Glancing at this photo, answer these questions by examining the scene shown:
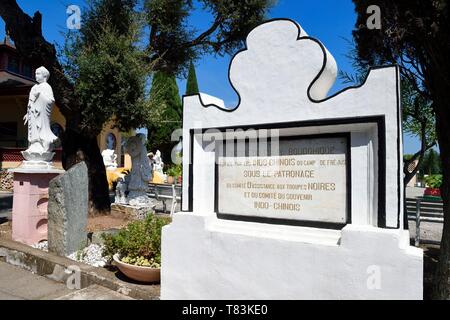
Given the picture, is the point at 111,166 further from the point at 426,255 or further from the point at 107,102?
the point at 426,255

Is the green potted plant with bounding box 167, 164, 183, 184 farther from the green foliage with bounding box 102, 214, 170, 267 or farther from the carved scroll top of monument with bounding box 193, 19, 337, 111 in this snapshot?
the carved scroll top of monument with bounding box 193, 19, 337, 111

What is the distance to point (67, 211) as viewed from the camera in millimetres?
5465

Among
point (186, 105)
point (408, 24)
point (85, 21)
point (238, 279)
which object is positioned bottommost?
point (238, 279)

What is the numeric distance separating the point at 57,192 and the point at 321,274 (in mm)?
4112

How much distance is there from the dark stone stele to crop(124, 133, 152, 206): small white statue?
143 inches

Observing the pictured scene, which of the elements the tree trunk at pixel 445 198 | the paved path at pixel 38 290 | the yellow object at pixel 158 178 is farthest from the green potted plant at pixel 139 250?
the yellow object at pixel 158 178

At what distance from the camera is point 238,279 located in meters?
3.36

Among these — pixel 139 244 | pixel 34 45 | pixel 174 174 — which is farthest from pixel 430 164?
pixel 139 244

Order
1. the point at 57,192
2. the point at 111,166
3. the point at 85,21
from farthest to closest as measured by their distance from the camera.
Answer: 1. the point at 111,166
2. the point at 85,21
3. the point at 57,192

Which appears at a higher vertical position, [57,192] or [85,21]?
[85,21]

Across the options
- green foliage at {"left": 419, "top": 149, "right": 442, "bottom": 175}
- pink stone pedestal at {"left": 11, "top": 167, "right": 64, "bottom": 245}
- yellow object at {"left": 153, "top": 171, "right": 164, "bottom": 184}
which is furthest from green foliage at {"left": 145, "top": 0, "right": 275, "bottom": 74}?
green foliage at {"left": 419, "top": 149, "right": 442, "bottom": 175}

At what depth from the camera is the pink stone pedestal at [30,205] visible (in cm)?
623

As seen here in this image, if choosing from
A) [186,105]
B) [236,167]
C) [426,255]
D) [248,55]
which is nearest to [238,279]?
[236,167]

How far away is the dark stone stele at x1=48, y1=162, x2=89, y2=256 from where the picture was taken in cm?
545
